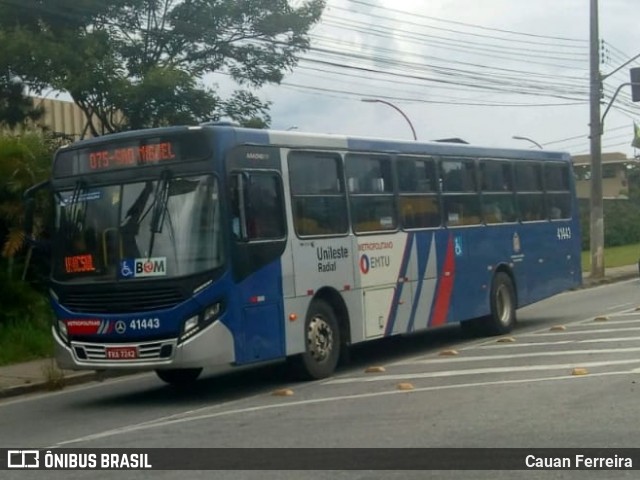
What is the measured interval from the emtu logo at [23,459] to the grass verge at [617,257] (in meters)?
31.8

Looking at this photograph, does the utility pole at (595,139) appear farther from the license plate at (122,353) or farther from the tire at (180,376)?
the license plate at (122,353)

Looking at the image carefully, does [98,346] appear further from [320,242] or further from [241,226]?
[320,242]

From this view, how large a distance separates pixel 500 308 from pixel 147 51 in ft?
32.7

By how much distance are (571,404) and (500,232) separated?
8323 millimetres

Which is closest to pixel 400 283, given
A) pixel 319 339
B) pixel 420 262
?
pixel 420 262

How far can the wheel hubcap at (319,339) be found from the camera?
14.7 m

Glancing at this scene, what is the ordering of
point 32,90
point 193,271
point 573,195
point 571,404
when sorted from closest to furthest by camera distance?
point 571,404 < point 193,271 < point 573,195 < point 32,90

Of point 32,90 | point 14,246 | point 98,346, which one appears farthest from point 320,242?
point 32,90

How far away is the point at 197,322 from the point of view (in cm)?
1316

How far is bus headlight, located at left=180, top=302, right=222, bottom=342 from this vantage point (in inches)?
517

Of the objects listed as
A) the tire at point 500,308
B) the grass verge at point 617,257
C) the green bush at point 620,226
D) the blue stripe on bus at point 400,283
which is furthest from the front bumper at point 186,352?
the green bush at point 620,226

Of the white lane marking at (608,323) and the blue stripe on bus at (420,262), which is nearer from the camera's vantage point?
the blue stripe on bus at (420,262)

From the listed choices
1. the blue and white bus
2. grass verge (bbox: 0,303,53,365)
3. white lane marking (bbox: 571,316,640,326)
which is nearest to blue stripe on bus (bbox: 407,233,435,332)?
the blue and white bus

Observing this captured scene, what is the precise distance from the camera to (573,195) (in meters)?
22.7
